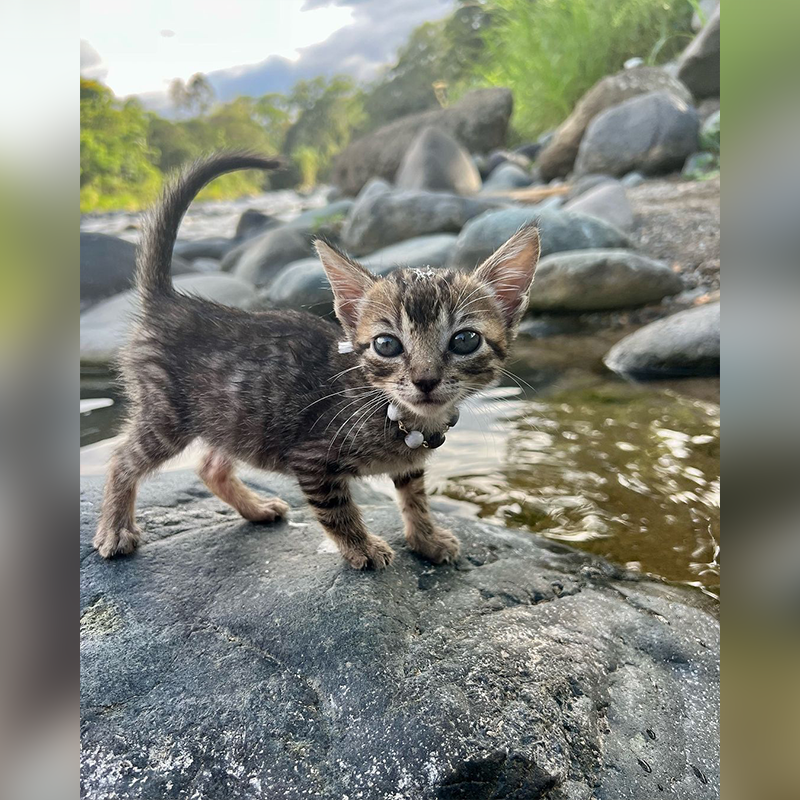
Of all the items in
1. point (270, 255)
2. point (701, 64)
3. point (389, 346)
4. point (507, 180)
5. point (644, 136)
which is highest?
point (701, 64)

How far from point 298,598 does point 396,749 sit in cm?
31

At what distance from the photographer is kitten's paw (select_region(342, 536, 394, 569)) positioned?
106 centimetres

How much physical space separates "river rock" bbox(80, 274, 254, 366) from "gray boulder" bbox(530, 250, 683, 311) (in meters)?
1.39

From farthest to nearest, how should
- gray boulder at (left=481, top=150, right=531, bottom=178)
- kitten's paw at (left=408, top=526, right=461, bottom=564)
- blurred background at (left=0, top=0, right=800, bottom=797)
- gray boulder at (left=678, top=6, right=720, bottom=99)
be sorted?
gray boulder at (left=481, top=150, right=531, bottom=178), gray boulder at (left=678, top=6, right=720, bottom=99), kitten's paw at (left=408, top=526, right=461, bottom=564), blurred background at (left=0, top=0, right=800, bottom=797)

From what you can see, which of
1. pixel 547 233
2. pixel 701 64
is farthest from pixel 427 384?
pixel 701 64

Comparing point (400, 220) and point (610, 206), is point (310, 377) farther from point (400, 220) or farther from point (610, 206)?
point (610, 206)

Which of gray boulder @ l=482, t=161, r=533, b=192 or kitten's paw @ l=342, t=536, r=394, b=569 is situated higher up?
gray boulder @ l=482, t=161, r=533, b=192

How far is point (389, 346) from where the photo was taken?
93 cm

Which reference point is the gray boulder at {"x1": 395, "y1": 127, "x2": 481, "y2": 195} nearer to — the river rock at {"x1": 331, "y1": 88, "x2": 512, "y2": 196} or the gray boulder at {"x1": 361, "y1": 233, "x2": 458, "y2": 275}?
the river rock at {"x1": 331, "y1": 88, "x2": 512, "y2": 196}

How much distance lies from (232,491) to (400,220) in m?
2.76

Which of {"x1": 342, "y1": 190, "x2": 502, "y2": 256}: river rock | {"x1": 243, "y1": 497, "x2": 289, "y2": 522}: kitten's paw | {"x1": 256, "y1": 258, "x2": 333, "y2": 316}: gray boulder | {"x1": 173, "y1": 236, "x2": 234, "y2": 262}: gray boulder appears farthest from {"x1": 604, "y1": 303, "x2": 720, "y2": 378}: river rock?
{"x1": 173, "y1": 236, "x2": 234, "y2": 262}: gray boulder

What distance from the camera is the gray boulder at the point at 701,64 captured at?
4.48 meters
